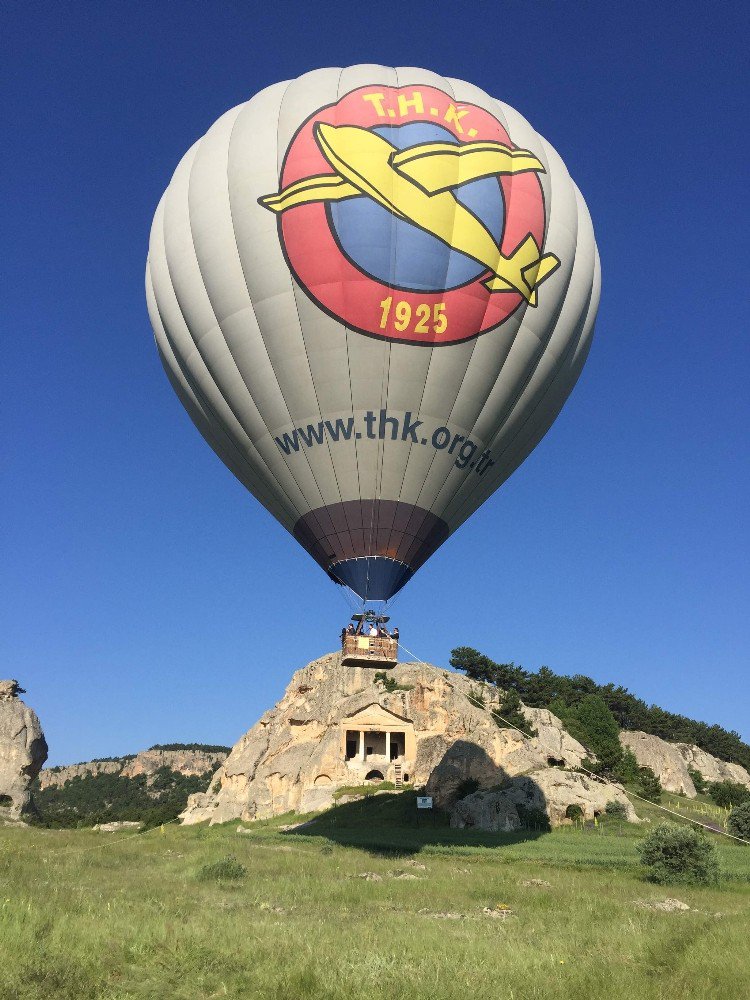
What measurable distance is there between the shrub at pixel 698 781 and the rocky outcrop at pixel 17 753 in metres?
64.4

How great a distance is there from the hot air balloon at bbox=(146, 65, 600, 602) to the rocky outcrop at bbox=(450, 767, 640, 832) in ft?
62.2

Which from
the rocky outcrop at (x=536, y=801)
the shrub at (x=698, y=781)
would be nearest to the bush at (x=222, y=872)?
the rocky outcrop at (x=536, y=801)

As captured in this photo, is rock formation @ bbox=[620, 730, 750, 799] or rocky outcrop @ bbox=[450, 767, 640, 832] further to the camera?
rock formation @ bbox=[620, 730, 750, 799]

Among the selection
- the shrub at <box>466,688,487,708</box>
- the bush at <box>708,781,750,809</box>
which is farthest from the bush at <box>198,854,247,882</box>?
the bush at <box>708,781,750,809</box>

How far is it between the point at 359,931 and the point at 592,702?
213 ft

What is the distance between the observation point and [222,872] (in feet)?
63.6

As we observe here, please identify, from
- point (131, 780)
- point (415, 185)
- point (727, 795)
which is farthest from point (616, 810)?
point (131, 780)

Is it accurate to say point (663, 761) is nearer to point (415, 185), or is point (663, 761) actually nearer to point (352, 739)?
point (352, 739)

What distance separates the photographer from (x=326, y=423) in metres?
23.6

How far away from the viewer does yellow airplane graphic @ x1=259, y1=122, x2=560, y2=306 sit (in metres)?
22.8

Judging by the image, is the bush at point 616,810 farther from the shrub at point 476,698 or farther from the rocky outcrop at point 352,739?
the shrub at point 476,698

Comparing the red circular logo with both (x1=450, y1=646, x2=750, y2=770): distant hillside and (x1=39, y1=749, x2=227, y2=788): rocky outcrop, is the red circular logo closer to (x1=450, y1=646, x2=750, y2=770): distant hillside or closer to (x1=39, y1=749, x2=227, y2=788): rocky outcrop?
(x1=450, y1=646, x2=750, y2=770): distant hillside

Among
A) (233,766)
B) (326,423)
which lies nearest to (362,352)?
(326,423)

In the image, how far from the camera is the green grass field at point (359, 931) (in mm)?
8719
